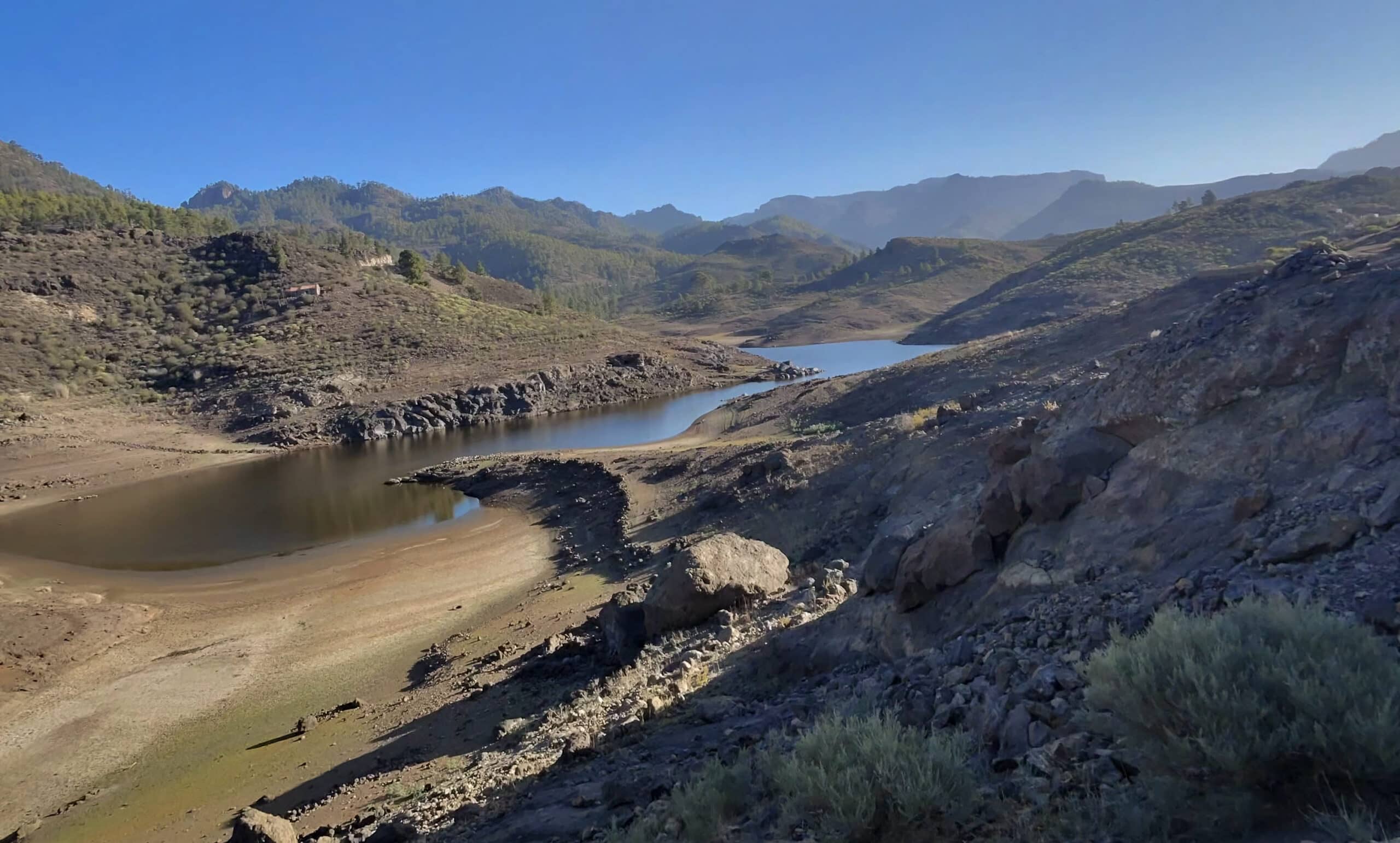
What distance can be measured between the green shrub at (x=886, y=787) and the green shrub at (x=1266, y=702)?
84cm

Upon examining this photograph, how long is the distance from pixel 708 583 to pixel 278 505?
23261 mm

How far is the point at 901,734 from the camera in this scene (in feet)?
15.0

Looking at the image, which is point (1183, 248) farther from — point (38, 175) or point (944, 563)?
point (38, 175)

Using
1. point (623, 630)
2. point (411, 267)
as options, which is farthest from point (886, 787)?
point (411, 267)

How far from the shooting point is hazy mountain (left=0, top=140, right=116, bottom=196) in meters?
136

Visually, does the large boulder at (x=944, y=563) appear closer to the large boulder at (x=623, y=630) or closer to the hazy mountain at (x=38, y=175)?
the large boulder at (x=623, y=630)

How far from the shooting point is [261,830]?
7.82 meters

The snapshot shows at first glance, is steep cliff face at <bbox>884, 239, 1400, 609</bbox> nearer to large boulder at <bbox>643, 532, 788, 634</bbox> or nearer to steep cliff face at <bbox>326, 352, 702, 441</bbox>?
large boulder at <bbox>643, 532, 788, 634</bbox>

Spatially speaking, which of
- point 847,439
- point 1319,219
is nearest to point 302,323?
point 847,439

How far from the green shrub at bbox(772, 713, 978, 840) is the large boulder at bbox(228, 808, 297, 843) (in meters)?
6.21

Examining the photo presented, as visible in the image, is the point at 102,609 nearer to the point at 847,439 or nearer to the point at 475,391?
the point at 847,439

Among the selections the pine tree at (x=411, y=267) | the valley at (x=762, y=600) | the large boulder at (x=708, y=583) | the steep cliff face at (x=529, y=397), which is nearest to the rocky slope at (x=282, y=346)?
the steep cliff face at (x=529, y=397)

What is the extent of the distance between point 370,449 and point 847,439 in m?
28.1

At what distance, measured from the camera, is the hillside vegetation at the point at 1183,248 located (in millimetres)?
59312
